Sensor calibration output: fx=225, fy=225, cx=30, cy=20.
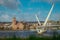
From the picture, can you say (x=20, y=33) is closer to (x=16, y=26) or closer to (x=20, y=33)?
(x=20, y=33)

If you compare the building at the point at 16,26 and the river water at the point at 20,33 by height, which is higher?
the building at the point at 16,26

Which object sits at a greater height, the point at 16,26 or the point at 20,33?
the point at 16,26

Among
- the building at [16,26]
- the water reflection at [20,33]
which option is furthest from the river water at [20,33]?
the building at [16,26]

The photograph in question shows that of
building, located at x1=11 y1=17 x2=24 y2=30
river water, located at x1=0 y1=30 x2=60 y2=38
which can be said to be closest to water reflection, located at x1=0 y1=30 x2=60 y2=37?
river water, located at x1=0 y1=30 x2=60 y2=38

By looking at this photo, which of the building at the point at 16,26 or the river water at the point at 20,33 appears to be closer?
the river water at the point at 20,33

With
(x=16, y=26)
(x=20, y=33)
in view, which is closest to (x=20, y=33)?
(x=20, y=33)

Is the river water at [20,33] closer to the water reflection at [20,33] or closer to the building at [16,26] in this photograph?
the water reflection at [20,33]

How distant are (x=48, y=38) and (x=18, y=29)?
3.14 feet

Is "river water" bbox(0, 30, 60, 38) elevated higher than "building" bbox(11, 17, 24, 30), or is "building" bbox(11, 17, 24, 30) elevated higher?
"building" bbox(11, 17, 24, 30)

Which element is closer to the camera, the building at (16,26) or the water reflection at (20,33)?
the water reflection at (20,33)

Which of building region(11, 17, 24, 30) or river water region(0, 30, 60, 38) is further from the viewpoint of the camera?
building region(11, 17, 24, 30)

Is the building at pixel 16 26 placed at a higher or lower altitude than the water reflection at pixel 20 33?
higher

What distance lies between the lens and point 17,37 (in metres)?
5.94

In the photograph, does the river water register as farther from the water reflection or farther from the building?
the building
